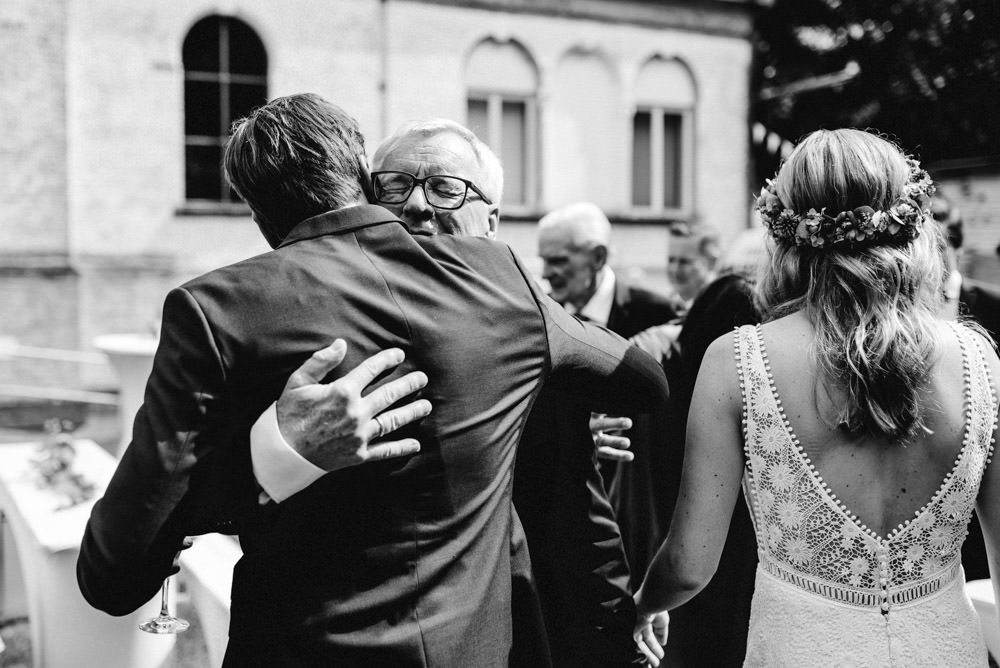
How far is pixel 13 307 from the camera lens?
11.6 meters

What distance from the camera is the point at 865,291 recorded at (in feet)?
6.56

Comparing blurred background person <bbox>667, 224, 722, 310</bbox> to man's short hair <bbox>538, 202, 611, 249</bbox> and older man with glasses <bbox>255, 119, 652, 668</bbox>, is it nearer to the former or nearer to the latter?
man's short hair <bbox>538, 202, 611, 249</bbox>

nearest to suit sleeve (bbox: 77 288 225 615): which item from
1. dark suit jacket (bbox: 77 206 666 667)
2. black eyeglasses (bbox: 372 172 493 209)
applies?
dark suit jacket (bbox: 77 206 666 667)

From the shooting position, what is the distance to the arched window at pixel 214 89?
41.9ft

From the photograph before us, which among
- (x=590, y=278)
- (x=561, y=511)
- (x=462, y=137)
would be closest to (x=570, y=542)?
(x=561, y=511)

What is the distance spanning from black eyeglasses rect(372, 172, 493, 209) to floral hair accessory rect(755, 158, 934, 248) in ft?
2.48

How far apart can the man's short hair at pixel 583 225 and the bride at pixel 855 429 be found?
2778mm

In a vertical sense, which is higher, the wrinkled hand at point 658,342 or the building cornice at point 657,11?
the building cornice at point 657,11

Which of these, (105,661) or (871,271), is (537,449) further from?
(105,661)

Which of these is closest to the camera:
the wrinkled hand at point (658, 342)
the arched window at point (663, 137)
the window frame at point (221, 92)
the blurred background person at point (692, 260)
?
the wrinkled hand at point (658, 342)

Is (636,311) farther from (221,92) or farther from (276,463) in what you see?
(221,92)

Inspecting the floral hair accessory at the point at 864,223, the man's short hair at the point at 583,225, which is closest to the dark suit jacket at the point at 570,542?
the floral hair accessory at the point at 864,223

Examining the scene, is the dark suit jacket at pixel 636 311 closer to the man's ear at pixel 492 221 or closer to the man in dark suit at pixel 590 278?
the man in dark suit at pixel 590 278

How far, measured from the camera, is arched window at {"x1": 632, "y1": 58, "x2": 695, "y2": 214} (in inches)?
615
